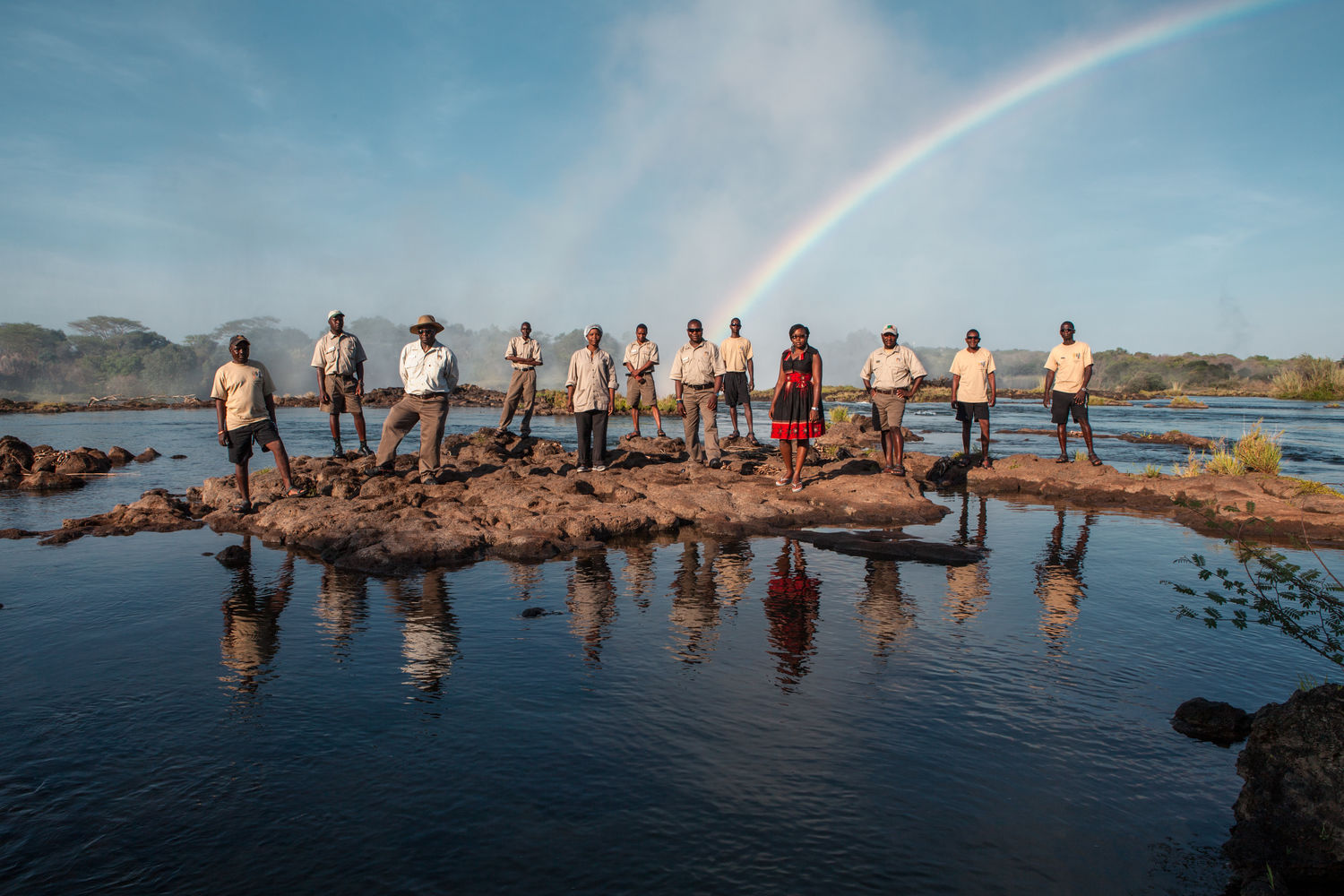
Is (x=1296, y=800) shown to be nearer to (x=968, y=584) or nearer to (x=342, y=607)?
(x=968, y=584)

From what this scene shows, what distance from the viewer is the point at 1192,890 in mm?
2684

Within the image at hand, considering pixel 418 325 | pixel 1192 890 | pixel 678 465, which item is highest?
pixel 418 325

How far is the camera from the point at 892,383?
11.8m

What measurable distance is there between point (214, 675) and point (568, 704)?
2142 mm

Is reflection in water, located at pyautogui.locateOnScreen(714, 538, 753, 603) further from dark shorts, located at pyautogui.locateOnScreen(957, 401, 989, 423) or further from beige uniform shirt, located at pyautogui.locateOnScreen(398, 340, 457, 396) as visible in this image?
dark shorts, located at pyautogui.locateOnScreen(957, 401, 989, 423)

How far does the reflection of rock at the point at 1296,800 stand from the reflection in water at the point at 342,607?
181 inches

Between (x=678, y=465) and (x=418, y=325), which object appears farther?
(x=678, y=465)

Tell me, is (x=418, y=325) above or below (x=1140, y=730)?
above

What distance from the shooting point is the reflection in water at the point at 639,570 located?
6.28m

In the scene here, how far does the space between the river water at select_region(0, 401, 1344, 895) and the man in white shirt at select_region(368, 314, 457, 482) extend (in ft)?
11.0

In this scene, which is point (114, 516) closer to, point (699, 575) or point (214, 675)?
point (214, 675)

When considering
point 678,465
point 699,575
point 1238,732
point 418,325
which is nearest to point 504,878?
point 1238,732

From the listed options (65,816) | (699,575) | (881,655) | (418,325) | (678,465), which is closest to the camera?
(65,816)

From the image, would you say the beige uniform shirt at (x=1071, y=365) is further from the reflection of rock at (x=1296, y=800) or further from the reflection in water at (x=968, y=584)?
the reflection of rock at (x=1296, y=800)
